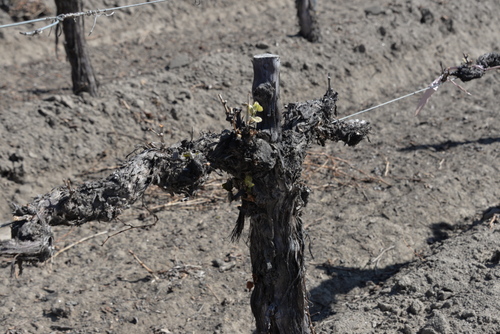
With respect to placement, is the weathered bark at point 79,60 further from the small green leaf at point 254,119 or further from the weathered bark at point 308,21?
the small green leaf at point 254,119

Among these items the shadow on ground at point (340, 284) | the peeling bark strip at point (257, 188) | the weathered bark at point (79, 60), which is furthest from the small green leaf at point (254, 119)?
the weathered bark at point (79, 60)

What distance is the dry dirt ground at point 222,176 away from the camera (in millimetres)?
4793

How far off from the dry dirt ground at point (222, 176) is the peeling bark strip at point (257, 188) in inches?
39.7

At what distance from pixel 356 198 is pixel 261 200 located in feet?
11.3

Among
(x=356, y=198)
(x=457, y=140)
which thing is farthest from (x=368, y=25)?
(x=356, y=198)

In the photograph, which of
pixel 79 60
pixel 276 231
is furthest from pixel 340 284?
pixel 79 60

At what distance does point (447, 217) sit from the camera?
612cm

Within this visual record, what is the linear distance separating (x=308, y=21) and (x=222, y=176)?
22.5ft

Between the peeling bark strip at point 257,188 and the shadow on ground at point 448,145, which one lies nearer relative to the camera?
the peeling bark strip at point 257,188

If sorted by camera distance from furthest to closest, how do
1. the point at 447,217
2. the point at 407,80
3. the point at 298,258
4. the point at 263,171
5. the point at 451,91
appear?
the point at 407,80 → the point at 451,91 → the point at 447,217 → the point at 298,258 → the point at 263,171

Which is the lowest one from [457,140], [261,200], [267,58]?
[457,140]

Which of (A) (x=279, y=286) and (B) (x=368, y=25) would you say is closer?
(A) (x=279, y=286)

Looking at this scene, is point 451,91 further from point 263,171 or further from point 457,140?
point 263,171

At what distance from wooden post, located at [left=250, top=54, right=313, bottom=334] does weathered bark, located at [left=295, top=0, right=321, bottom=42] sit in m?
6.71
